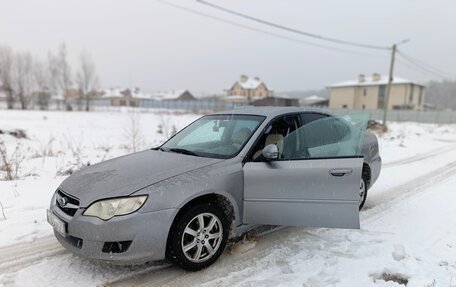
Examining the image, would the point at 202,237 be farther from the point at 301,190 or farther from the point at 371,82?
the point at 371,82

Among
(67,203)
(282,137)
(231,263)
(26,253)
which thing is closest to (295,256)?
(231,263)

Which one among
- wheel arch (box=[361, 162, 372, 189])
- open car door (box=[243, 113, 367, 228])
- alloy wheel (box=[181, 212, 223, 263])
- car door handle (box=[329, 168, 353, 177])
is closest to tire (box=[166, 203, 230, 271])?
alloy wheel (box=[181, 212, 223, 263])

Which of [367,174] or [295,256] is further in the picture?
[367,174]

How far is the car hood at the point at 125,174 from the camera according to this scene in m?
3.09

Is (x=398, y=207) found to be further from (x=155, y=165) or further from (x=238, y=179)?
(x=155, y=165)

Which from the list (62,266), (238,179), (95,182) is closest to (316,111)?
(238,179)

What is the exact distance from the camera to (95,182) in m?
3.32

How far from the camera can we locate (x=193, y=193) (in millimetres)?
3166

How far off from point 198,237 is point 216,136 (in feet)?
4.61

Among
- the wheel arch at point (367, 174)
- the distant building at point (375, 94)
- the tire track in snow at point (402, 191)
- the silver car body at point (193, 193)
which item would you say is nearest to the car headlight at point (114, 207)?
the silver car body at point (193, 193)

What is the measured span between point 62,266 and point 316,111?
352cm

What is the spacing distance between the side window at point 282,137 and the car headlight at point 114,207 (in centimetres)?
131

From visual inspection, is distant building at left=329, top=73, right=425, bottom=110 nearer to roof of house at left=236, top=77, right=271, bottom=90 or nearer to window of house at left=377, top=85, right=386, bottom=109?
window of house at left=377, top=85, right=386, bottom=109

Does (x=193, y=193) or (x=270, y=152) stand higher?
(x=270, y=152)
